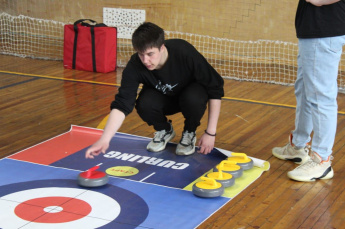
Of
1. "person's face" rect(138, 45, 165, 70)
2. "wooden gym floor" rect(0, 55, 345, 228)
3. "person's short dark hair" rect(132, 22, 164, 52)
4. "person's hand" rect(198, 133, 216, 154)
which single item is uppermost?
"person's short dark hair" rect(132, 22, 164, 52)

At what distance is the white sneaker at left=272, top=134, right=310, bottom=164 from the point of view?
2957 mm

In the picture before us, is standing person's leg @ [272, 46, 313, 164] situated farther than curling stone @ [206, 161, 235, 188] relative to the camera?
Yes

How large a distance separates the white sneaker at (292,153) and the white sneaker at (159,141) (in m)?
0.62

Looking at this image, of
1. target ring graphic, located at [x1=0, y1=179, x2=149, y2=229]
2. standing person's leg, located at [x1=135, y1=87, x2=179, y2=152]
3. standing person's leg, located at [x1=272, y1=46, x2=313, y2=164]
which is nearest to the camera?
target ring graphic, located at [x1=0, y1=179, x2=149, y2=229]

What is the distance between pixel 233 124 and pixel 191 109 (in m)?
0.76

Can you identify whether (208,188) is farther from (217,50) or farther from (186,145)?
(217,50)

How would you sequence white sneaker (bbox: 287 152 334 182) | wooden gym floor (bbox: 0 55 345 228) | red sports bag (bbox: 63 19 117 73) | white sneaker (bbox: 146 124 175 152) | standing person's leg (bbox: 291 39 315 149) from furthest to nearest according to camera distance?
1. red sports bag (bbox: 63 19 117 73)
2. white sneaker (bbox: 146 124 175 152)
3. white sneaker (bbox: 287 152 334 182)
4. standing person's leg (bbox: 291 39 315 149)
5. wooden gym floor (bbox: 0 55 345 228)

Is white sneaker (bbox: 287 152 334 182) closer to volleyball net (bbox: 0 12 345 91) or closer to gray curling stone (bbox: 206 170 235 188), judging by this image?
gray curling stone (bbox: 206 170 235 188)

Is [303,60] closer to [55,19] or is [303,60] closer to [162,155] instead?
Answer: [162,155]

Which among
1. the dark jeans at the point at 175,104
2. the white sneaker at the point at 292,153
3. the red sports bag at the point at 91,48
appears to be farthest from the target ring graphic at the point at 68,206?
the red sports bag at the point at 91,48

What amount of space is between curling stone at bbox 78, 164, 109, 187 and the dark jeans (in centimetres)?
53

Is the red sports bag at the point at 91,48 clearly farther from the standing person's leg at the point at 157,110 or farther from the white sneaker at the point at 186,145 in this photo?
the white sneaker at the point at 186,145

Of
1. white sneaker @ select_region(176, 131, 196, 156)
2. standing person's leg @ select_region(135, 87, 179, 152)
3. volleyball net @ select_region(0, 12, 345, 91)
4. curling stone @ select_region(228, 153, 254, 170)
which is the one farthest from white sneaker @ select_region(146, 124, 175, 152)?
volleyball net @ select_region(0, 12, 345, 91)

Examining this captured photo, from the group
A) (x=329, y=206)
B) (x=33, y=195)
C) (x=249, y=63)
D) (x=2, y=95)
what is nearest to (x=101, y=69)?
(x=2, y=95)
